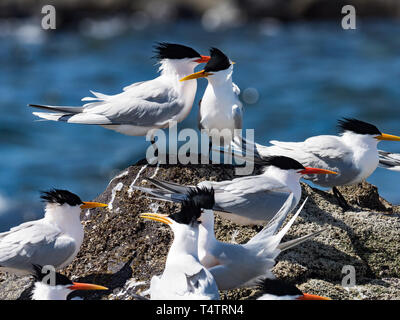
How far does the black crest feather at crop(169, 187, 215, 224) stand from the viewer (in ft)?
14.2

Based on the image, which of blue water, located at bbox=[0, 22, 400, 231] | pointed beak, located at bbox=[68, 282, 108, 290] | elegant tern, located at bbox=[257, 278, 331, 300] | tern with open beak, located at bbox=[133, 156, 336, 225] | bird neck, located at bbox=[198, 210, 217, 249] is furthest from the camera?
blue water, located at bbox=[0, 22, 400, 231]

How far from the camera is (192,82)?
19.0 feet

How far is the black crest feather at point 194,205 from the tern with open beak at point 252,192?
1.01 ft

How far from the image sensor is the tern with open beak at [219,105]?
226 inches

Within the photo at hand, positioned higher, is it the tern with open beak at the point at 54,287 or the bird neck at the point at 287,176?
the bird neck at the point at 287,176

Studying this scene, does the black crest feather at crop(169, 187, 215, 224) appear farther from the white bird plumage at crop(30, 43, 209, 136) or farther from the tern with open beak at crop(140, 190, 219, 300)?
the white bird plumage at crop(30, 43, 209, 136)

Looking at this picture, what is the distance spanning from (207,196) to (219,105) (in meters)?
1.44

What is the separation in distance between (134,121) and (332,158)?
159 cm

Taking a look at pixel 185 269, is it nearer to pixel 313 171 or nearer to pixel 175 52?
pixel 313 171

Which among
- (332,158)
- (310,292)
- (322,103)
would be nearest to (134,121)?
(332,158)

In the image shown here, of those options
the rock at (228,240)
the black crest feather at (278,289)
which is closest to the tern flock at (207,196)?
the black crest feather at (278,289)

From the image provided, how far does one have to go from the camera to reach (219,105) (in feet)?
18.9

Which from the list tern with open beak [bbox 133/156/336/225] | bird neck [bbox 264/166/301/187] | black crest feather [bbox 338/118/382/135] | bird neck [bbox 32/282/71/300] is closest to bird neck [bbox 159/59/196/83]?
tern with open beak [bbox 133/156/336/225]

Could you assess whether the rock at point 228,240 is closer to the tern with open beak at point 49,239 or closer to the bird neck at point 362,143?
the tern with open beak at point 49,239
